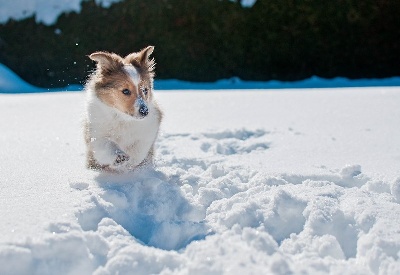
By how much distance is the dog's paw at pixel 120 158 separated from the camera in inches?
139

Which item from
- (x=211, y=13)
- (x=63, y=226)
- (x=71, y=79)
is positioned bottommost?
(x=71, y=79)

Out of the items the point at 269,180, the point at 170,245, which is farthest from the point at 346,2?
the point at 170,245

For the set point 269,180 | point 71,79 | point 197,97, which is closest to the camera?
point 269,180

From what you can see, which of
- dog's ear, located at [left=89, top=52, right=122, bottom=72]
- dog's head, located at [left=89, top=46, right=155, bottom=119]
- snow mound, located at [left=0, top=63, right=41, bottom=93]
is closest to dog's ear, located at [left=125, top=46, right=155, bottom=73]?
dog's head, located at [left=89, top=46, right=155, bottom=119]

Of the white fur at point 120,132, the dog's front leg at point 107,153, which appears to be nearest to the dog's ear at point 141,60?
the white fur at point 120,132

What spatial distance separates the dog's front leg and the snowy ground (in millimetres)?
111

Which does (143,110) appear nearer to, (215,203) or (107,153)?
(107,153)

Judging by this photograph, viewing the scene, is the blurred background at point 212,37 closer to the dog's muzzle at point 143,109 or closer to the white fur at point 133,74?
the white fur at point 133,74

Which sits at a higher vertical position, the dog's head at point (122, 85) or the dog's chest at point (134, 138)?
the dog's head at point (122, 85)

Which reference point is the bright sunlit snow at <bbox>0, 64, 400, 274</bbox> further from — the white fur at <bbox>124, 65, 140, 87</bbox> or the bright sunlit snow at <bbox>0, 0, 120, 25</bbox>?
the bright sunlit snow at <bbox>0, 0, 120, 25</bbox>

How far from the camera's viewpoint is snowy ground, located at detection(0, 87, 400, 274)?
7.73 ft

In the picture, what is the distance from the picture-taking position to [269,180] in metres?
3.36

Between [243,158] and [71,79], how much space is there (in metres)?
7.84

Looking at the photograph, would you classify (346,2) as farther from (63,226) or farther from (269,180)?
(63,226)
